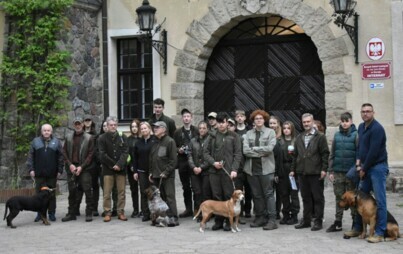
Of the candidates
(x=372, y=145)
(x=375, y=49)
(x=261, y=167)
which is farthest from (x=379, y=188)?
(x=375, y=49)

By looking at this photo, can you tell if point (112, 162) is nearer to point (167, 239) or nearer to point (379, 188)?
point (167, 239)

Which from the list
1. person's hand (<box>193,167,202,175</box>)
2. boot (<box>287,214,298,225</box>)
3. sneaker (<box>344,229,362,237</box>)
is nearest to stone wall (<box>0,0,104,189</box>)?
person's hand (<box>193,167,202,175</box>)

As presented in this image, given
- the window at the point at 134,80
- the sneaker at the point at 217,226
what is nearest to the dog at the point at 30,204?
the sneaker at the point at 217,226

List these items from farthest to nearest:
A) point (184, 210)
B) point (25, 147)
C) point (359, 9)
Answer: point (25, 147)
point (359, 9)
point (184, 210)

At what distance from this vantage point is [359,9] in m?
13.6

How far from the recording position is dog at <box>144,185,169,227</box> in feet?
33.3

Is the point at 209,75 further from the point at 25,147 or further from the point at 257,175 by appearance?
the point at 257,175

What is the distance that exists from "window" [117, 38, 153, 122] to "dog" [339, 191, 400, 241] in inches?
302

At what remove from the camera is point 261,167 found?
992 cm

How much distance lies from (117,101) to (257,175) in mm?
6710

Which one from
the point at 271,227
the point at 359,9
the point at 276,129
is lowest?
the point at 271,227

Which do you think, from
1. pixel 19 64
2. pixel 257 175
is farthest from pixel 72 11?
pixel 257 175

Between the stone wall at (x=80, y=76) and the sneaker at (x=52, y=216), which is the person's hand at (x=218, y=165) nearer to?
the sneaker at (x=52, y=216)

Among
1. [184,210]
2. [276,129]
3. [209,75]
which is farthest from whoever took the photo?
[209,75]
